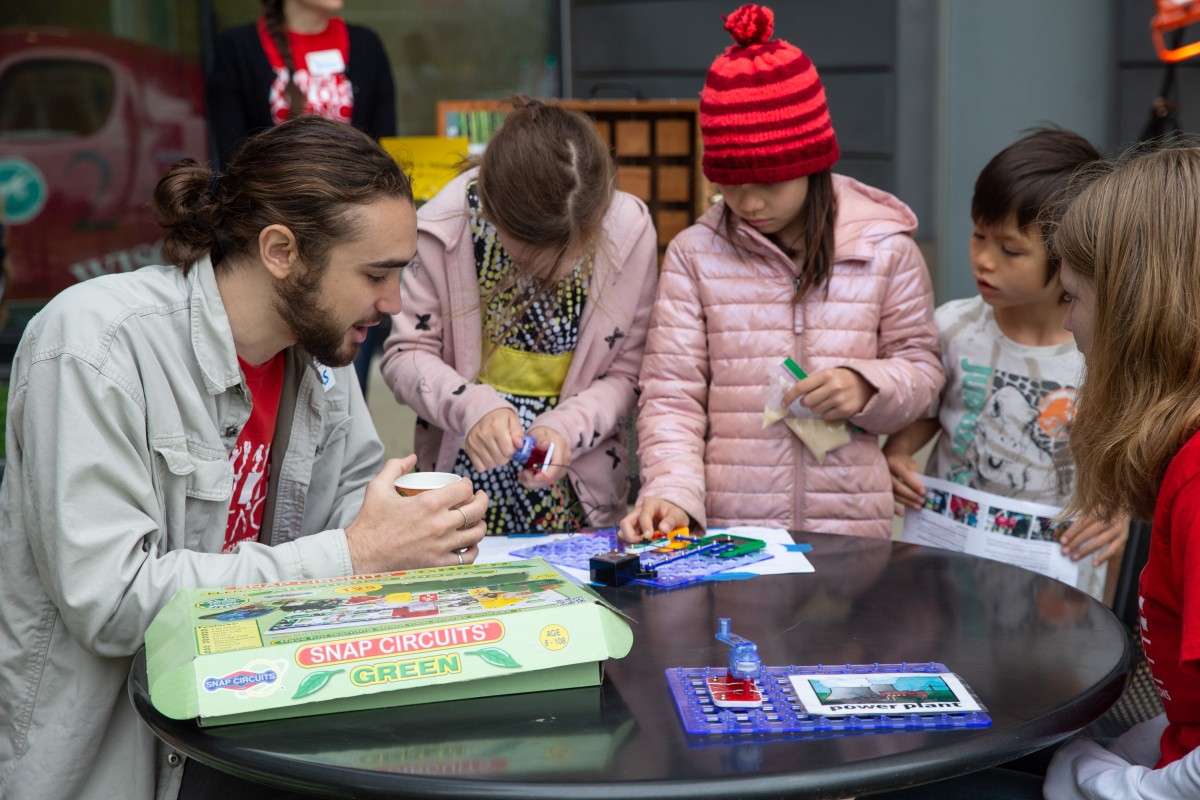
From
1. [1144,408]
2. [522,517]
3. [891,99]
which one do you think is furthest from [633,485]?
[891,99]

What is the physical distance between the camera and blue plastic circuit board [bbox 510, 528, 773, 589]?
192 centimetres

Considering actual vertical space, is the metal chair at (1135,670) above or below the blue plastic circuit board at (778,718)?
below

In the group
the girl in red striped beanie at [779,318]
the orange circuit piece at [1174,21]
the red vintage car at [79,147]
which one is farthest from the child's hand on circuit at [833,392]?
the red vintage car at [79,147]

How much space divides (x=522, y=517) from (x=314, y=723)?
134 cm

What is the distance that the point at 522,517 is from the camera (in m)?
2.67

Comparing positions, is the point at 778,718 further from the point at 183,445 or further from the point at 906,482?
the point at 906,482

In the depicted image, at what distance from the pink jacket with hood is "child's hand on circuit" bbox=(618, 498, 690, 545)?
36cm

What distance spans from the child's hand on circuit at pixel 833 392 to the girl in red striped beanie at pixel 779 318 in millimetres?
12

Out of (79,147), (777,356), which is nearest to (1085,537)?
(777,356)

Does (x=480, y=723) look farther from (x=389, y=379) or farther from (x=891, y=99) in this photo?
(x=891, y=99)

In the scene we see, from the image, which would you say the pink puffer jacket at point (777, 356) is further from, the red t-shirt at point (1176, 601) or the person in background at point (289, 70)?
the person in background at point (289, 70)

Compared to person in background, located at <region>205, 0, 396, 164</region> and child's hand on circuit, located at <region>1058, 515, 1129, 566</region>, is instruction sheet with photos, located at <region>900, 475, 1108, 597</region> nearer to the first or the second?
child's hand on circuit, located at <region>1058, 515, 1129, 566</region>

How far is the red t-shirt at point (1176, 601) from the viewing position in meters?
1.30

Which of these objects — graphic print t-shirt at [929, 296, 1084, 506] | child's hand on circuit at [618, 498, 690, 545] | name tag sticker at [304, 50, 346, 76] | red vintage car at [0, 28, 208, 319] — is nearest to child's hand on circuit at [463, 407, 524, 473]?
child's hand on circuit at [618, 498, 690, 545]
